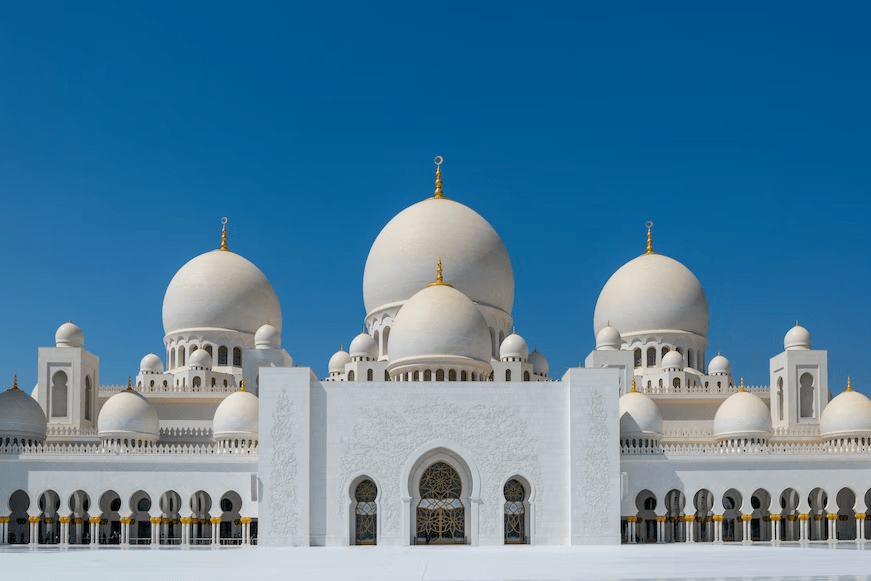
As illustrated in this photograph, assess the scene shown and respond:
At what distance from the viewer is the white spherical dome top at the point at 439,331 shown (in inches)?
1109

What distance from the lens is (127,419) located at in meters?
29.1

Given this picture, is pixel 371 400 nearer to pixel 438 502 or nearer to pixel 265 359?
pixel 438 502

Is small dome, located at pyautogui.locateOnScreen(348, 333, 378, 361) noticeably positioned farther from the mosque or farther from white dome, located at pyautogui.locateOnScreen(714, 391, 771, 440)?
white dome, located at pyautogui.locateOnScreen(714, 391, 771, 440)

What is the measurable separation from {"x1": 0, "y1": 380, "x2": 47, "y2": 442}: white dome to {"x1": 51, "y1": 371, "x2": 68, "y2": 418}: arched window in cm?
244

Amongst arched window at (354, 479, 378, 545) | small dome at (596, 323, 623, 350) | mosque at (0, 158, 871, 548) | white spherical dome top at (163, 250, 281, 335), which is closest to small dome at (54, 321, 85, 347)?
mosque at (0, 158, 871, 548)

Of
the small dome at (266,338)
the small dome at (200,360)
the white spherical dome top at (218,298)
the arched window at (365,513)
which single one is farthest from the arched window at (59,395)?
the arched window at (365,513)

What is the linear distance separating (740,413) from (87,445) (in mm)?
17051

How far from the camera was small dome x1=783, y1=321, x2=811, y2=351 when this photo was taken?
33500 mm

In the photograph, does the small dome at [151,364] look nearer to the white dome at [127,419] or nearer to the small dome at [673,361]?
the white dome at [127,419]

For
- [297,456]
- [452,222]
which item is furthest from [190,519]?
[452,222]

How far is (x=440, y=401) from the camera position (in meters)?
26.7

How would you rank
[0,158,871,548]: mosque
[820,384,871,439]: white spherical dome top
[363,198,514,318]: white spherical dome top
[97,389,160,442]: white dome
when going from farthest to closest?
[363,198,514,318]: white spherical dome top
[820,384,871,439]: white spherical dome top
[97,389,160,442]: white dome
[0,158,871,548]: mosque

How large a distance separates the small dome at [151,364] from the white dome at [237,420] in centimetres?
578

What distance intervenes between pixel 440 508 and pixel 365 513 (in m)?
1.78
